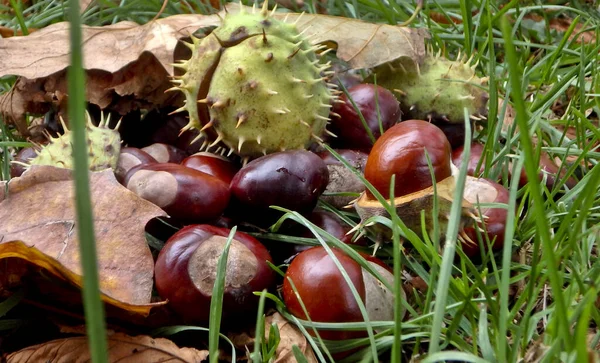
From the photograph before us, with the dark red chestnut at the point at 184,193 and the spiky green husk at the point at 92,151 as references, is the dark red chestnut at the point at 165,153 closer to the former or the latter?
the spiky green husk at the point at 92,151

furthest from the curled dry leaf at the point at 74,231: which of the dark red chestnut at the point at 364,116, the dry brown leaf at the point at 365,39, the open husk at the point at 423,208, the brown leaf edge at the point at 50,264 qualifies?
the dry brown leaf at the point at 365,39

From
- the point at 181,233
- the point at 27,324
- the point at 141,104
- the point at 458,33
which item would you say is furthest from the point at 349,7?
the point at 27,324

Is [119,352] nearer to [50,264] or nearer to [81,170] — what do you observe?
[50,264]

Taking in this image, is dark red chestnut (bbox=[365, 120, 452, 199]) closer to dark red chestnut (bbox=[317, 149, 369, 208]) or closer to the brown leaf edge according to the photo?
dark red chestnut (bbox=[317, 149, 369, 208])

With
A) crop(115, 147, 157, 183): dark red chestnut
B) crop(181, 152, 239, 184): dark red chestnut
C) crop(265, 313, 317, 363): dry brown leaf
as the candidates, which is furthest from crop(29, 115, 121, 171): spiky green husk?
crop(265, 313, 317, 363): dry brown leaf

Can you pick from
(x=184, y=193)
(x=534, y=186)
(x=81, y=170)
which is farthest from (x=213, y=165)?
(x=81, y=170)
